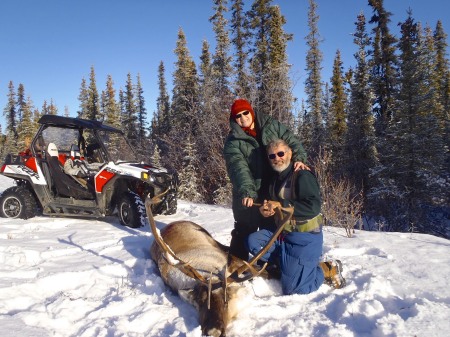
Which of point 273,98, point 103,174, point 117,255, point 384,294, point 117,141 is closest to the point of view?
point 384,294

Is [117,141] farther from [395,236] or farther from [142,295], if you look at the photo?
[395,236]

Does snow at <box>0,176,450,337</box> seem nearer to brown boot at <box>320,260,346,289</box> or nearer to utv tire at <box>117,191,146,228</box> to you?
brown boot at <box>320,260,346,289</box>

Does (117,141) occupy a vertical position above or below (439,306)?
above

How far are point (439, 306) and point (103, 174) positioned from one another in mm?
5725

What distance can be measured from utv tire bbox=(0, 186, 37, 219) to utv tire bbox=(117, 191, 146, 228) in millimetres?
1980

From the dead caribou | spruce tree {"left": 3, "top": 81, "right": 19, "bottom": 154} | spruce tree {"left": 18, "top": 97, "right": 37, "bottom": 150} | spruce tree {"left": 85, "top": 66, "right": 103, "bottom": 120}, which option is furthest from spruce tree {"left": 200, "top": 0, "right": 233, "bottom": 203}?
spruce tree {"left": 3, "top": 81, "right": 19, "bottom": 154}

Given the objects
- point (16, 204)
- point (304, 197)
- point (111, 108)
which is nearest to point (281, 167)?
point (304, 197)

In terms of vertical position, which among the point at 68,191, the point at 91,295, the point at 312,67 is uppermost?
the point at 312,67

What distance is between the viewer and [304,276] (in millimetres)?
3646

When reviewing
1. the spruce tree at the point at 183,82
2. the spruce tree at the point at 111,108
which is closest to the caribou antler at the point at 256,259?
the spruce tree at the point at 183,82

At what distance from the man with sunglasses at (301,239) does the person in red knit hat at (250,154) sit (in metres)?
0.47

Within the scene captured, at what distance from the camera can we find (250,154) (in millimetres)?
4371

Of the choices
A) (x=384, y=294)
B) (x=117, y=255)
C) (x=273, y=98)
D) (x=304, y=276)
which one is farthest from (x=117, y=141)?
(x=273, y=98)

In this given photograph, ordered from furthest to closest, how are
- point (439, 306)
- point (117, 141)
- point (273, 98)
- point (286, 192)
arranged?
1. point (273, 98)
2. point (117, 141)
3. point (286, 192)
4. point (439, 306)
